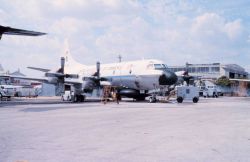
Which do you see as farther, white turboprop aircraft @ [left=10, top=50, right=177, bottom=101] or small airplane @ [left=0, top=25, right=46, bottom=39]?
white turboprop aircraft @ [left=10, top=50, right=177, bottom=101]

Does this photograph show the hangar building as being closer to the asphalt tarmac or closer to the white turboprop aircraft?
the white turboprop aircraft

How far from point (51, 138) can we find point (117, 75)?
26.9 meters

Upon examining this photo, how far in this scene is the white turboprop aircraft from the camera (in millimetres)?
32625

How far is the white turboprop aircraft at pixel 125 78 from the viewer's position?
107 feet

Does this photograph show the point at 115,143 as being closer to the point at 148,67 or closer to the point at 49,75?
the point at 148,67

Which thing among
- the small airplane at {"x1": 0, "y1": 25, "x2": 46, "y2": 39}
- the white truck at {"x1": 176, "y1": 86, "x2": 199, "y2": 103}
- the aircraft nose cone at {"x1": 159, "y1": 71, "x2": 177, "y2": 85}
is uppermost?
the small airplane at {"x1": 0, "y1": 25, "x2": 46, "y2": 39}

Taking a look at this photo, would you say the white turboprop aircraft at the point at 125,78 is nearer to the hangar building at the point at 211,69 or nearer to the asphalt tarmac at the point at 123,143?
the asphalt tarmac at the point at 123,143

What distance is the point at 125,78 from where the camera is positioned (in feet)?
117

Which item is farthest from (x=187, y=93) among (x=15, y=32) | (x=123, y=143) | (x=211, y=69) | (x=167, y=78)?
(x=211, y=69)

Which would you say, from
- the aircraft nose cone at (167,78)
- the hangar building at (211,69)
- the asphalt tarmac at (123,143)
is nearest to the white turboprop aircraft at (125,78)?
the aircraft nose cone at (167,78)

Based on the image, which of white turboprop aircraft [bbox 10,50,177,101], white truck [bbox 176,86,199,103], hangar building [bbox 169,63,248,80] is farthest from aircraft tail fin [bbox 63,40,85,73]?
hangar building [bbox 169,63,248,80]

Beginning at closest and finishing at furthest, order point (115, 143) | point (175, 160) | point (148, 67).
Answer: point (175, 160) < point (115, 143) < point (148, 67)

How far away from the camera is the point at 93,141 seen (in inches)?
376

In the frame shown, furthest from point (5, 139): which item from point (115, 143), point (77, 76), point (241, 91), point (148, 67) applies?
point (241, 91)
